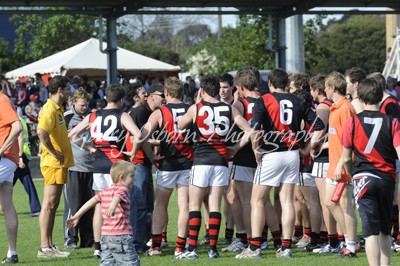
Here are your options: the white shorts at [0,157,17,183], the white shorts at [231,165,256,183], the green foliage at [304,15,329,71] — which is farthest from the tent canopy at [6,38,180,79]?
the white shorts at [0,157,17,183]

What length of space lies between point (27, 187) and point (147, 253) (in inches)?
190

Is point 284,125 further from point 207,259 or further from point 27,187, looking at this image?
point 27,187

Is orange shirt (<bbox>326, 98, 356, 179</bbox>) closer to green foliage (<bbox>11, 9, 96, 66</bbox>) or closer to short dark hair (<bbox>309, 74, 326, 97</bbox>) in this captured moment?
short dark hair (<bbox>309, 74, 326, 97</bbox>)

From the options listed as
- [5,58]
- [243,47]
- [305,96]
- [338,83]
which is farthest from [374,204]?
[5,58]

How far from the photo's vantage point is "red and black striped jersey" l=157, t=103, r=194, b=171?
10.6 meters

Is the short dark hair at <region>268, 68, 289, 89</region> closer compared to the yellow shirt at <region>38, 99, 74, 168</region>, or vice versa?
the short dark hair at <region>268, 68, 289, 89</region>

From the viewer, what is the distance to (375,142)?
8398mm

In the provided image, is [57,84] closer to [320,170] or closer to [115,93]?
[115,93]

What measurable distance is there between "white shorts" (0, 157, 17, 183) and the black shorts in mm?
4099

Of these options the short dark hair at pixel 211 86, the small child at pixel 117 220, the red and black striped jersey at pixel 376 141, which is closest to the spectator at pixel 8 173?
the small child at pixel 117 220

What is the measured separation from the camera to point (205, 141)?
10336 mm

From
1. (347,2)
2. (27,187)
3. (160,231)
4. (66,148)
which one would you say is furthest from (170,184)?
(347,2)

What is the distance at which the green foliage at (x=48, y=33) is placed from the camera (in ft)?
155

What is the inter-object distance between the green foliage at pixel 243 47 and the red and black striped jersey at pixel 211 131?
25.6 metres
